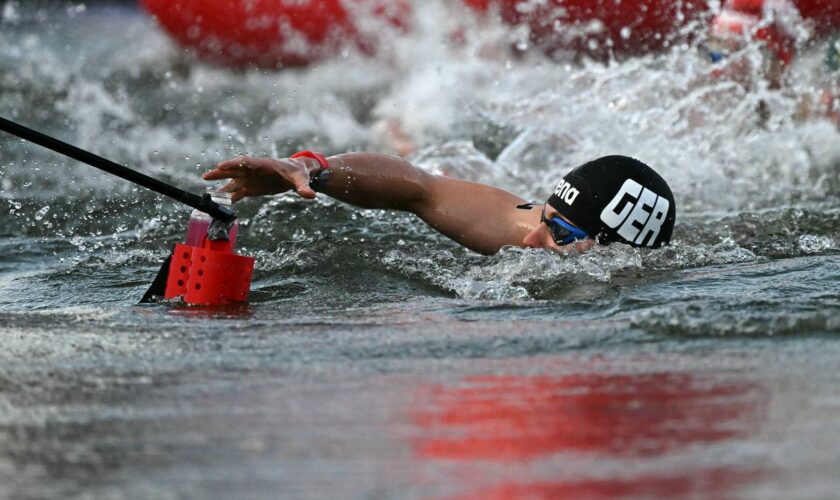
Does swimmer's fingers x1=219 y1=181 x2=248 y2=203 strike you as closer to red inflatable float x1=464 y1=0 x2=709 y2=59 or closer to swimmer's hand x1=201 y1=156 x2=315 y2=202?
swimmer's hand x1=201 y1=156 x2=315 y2=202

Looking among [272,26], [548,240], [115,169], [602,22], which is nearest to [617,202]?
[548,240]

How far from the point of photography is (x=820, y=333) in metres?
3.38

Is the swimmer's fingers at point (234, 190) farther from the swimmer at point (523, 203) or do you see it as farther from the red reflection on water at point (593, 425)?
the red reflection on water at point (593, 425)

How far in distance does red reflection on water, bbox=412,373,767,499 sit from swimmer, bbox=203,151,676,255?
2160mm

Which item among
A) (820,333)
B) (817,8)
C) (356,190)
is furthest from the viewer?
(817,8)

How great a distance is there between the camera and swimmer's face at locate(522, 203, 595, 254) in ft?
16.7

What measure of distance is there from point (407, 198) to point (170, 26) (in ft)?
19.4

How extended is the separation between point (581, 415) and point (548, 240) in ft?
8.86

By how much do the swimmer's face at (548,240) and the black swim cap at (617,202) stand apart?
34mm

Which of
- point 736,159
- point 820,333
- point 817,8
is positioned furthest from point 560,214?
point 817,8

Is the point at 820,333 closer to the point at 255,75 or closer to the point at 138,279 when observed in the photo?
the point at 138,279

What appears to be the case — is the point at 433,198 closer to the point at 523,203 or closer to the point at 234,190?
the point at 523,203

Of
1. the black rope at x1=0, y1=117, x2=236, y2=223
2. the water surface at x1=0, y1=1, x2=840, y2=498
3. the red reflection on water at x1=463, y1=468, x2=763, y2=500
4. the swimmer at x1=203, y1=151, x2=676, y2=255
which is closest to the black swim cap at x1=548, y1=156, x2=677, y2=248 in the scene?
the swimmer at x1=203, y1=151, x2=676, y2=255

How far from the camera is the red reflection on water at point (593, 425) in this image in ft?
6.47
